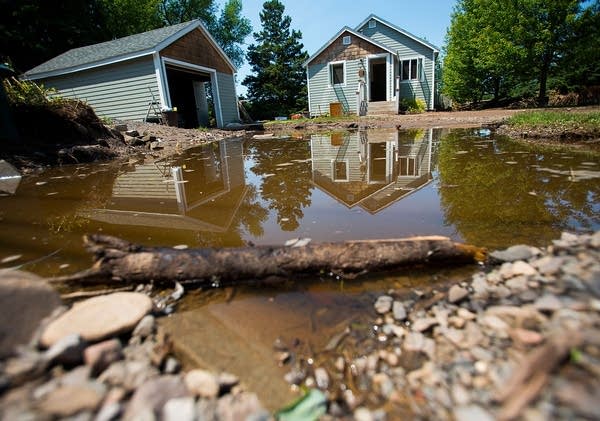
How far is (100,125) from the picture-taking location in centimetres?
815

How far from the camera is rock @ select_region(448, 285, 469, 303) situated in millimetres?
1551

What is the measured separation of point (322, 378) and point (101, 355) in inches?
35.4

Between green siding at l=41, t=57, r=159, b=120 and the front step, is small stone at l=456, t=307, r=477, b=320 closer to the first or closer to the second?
green siding at l=41, t=57, r=159, b=120

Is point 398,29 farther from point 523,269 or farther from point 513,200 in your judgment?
point 523,269

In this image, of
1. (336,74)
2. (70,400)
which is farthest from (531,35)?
(70,400)

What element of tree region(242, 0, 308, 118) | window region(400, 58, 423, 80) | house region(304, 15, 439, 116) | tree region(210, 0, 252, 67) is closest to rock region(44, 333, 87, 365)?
house region(304, 15, 439, 116)

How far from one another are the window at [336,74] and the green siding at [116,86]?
978 centimetres

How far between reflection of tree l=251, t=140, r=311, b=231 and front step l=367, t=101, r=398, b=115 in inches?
473

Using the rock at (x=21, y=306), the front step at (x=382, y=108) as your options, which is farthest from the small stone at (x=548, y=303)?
the front step at (x=382, y=108)

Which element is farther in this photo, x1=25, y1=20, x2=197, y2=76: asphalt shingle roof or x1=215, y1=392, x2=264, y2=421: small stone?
x1=25, y1=20, x2=197, y2=76: asphalt shingle roof

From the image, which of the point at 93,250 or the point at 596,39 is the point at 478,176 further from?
the point at 596,39

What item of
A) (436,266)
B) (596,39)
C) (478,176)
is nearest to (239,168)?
(478,176)

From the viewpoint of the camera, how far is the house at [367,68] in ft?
54.0

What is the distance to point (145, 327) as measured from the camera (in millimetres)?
1468
